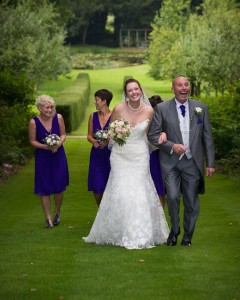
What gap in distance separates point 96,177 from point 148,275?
3.66 meters

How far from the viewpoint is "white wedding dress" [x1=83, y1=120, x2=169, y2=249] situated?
36.2ft

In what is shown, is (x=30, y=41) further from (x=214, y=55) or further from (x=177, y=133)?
(x=177, y=133)

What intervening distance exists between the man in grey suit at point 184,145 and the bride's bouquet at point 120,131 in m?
0.43

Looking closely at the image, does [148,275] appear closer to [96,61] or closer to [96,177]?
[96,177]

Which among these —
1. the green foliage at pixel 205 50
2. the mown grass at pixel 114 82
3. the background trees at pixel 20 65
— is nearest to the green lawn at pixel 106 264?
the background trees at pixel 20 65

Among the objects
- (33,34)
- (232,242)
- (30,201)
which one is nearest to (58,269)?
(232,242)

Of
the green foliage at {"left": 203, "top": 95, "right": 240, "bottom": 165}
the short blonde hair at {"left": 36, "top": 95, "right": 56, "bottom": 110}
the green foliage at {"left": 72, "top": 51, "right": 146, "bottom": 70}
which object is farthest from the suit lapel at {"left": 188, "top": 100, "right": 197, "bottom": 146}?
the green foliage at {"left": 72, "top": 51, "right": 146, "bottom": 70}

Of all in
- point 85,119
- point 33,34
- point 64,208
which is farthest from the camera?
point 33,34

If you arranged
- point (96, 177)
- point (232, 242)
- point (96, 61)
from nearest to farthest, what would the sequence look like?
point (232, 242), point (96, 177), point (96, 61)

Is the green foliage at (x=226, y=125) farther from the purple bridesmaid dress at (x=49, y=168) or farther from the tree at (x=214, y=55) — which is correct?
the tree at (x=214, y=55)

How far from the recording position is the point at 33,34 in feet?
163

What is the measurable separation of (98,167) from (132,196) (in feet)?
5.45

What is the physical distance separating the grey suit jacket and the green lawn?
1064 millimetres

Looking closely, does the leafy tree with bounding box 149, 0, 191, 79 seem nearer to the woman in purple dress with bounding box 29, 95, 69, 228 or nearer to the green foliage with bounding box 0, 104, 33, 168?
the green foliage with bounding box 0, 104, 33, 168
